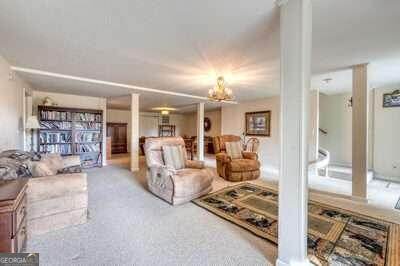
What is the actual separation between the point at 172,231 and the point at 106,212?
114 centimetres

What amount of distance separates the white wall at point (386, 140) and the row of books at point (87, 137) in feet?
26.8

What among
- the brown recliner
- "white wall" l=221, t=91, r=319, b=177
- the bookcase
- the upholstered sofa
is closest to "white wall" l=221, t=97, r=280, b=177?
"white wall" l=221, t=91, r=319, b=177

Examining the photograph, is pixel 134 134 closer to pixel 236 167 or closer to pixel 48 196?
pixel 236 167

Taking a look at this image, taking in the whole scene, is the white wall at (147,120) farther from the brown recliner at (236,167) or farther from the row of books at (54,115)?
the brown recliner at (236,167)

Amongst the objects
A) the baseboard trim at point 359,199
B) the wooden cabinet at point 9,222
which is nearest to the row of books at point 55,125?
the wooden cabinet at point 9,222

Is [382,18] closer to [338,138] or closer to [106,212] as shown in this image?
[106,212]

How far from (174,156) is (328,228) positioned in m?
2.65

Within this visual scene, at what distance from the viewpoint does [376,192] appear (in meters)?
3.85

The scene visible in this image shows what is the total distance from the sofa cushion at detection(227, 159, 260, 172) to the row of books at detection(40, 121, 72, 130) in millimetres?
4800

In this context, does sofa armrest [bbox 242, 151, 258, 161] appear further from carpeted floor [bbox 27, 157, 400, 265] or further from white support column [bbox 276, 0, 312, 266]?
white support column [bbox 276, 0, 312, 266]

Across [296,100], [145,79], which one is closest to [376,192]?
[296,100]

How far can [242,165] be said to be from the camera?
4426mm

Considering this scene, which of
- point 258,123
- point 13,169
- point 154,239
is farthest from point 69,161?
point 258,123

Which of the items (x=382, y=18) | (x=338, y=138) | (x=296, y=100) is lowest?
(x=338, y=138)
